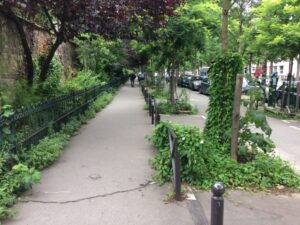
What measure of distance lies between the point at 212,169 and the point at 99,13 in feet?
16.9

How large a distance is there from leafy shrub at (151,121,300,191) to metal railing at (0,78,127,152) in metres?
2.42

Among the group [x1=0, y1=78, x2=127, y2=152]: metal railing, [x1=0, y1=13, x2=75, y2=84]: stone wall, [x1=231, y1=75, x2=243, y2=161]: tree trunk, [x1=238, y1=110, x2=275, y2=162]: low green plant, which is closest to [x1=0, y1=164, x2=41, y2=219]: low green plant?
[x1=0, y1=78, x2=127, y2=152]: metal railing

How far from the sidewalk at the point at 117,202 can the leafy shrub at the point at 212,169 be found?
0.33 meters

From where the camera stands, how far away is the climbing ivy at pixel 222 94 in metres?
6.68

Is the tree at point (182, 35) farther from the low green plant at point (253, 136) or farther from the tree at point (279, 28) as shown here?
the low green plant at point (253, 136)

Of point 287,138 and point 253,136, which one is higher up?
point 253,136

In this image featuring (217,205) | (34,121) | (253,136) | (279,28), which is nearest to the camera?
(217,205)

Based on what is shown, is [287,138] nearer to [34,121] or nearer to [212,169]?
[212,169]

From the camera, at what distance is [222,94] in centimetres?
683

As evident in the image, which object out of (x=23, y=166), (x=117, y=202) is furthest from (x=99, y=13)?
(x=117, y=202)

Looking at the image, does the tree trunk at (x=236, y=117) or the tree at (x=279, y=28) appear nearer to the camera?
the tree trunk at (x=236, y=117)

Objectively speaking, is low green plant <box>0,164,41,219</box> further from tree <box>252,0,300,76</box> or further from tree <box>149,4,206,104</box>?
tree <box>252,0,300,76</box>

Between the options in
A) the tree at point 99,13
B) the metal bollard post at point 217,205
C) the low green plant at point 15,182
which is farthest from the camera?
the tree at point 99,13

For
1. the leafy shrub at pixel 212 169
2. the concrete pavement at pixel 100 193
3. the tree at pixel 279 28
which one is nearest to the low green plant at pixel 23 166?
the concrete pavement at pixel 100 193
